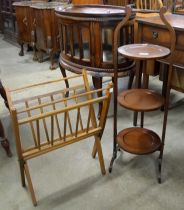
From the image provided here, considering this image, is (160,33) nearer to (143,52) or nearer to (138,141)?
(143,52)

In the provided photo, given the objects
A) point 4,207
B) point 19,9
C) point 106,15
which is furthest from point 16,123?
point 19,9

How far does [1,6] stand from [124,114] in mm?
4207

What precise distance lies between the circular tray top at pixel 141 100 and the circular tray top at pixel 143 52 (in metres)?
0.30

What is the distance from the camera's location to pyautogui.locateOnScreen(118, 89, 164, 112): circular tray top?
4.97 ft

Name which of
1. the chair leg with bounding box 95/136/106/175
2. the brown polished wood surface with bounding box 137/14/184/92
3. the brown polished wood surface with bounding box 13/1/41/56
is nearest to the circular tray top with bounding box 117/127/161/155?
the chair leg with bounding box 95/136/106/175

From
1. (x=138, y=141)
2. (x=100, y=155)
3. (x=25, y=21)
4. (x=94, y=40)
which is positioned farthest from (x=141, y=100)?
(x=25, y=21)

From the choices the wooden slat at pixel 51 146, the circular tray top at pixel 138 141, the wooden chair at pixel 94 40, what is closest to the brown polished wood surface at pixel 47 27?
the wooden chair at pixel 94 40

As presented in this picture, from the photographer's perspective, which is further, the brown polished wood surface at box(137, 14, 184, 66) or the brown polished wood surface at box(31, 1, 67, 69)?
the brown polished wood surface at box(31, 1, 67, 69)

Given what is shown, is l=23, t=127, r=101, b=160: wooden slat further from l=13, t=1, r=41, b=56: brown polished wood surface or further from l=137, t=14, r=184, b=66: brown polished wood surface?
l=13, t=1, r=41, b=56: brown polished wood surface

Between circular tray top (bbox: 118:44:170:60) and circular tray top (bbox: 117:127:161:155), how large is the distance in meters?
0.59

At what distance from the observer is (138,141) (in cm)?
173

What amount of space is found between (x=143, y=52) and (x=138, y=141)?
61 cm

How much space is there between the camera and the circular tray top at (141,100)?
1516mm

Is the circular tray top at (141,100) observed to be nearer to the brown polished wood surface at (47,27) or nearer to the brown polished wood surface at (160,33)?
the brown polished wood surface at (160,33)
